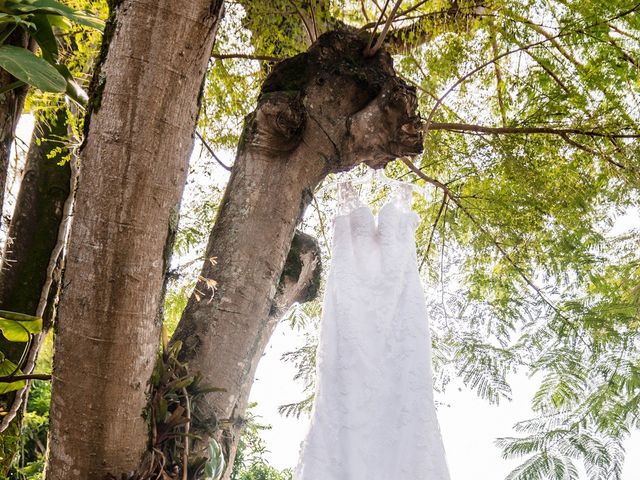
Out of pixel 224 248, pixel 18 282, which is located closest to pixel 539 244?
pixel 224 248

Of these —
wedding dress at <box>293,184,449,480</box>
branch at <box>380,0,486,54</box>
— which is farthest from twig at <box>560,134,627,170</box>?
wedding dress at <box>293,184,449,480</box>

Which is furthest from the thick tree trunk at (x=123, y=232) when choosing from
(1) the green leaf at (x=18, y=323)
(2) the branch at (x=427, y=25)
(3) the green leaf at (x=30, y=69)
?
(2) the branch at (x=427, y=25)

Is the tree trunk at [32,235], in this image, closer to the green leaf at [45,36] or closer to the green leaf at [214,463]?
the green leaf at [45,36]

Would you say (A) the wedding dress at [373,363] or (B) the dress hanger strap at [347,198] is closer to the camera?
(A) the wedding dress at [373,363]

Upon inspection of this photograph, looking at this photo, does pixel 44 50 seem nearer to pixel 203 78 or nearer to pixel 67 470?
pixel 203 78

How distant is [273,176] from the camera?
1.57 meters

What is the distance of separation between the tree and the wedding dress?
0.15m

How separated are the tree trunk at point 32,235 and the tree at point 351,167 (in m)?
0.67

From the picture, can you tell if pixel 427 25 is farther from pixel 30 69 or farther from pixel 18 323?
pixel 18 323

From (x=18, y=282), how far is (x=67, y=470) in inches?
44.3

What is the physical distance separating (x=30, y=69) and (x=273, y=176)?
0.56 metres

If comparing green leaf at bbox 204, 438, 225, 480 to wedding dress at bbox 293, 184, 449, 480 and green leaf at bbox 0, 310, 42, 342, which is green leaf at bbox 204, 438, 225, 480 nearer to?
wedding dress at bbox 293, 184, 449, 480

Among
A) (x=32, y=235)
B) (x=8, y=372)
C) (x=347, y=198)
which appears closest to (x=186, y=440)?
(x=8, y=372)

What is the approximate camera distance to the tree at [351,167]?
1119mm
